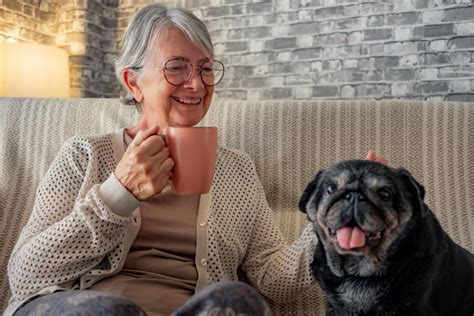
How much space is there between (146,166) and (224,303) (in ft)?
1.00

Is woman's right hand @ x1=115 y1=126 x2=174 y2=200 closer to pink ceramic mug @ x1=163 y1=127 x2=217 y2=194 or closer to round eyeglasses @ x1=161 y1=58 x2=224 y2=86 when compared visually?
pink ceramic mug @ x1=163 y1=127 x2=217 y2=194

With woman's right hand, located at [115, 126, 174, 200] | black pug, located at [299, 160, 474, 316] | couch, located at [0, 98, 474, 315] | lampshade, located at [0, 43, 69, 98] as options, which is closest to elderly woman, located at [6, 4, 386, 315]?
woman's right hand, located at [115, 126, 174, 200]

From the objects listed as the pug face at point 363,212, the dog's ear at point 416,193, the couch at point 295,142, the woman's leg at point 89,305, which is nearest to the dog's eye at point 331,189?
the pug face at point 363,212

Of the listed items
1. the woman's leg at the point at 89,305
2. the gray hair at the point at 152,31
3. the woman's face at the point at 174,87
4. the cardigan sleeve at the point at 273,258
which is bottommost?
the cardigan sleeve at the point at 273,258

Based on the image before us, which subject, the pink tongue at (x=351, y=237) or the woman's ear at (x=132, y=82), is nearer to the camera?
the pink tongue at (x=351, y=237)

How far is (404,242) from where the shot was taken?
87cm

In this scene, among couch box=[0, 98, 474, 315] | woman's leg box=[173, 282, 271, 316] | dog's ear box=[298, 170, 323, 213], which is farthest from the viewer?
couch box=[0, 98, 474, 315]

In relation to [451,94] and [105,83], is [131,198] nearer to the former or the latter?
[451,94]

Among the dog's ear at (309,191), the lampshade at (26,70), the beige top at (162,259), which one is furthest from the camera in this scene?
the lampshade at (26,70)

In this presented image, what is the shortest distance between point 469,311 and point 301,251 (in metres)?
0.35

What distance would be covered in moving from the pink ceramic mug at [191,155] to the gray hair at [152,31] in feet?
1.18

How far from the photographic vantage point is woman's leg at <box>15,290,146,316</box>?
721 millimetres

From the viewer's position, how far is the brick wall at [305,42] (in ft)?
7.41

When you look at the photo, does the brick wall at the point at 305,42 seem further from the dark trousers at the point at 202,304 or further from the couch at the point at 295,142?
the dark trousers at the point at 202,304
